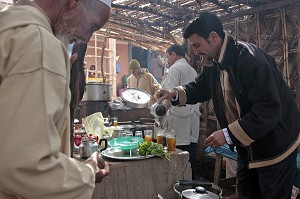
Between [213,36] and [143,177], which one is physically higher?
[213,36]

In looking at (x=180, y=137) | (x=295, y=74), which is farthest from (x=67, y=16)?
(x=295, y=74)

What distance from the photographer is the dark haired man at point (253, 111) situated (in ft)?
8.22

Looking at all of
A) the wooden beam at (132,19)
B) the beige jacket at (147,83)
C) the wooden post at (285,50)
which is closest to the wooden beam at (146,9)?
the wooden beam at (132,19)

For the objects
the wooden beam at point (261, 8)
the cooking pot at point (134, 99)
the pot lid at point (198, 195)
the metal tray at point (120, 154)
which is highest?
the wooden beam at point (261, 8)

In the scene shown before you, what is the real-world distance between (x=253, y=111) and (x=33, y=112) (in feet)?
6.81

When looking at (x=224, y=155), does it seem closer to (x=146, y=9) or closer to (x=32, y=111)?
(x=146, y=9)

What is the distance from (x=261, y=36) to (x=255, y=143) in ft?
10.8

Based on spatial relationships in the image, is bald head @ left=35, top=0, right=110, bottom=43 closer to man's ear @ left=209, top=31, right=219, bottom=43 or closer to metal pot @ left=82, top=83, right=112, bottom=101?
man's ear @ left=209, top=31, right=219, bottom=43

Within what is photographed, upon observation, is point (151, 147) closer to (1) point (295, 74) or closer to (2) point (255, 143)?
(2) point (255, 143)

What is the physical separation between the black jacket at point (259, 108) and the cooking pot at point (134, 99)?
8.52 feet

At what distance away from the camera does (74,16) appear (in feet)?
4.35

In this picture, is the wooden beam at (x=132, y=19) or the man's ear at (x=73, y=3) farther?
the wooden beam at (x=132, y=19)

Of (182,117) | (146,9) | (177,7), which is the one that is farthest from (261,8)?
(182,117)

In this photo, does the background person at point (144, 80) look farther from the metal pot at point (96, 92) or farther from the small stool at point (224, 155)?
the small stool at point (224, 155)
